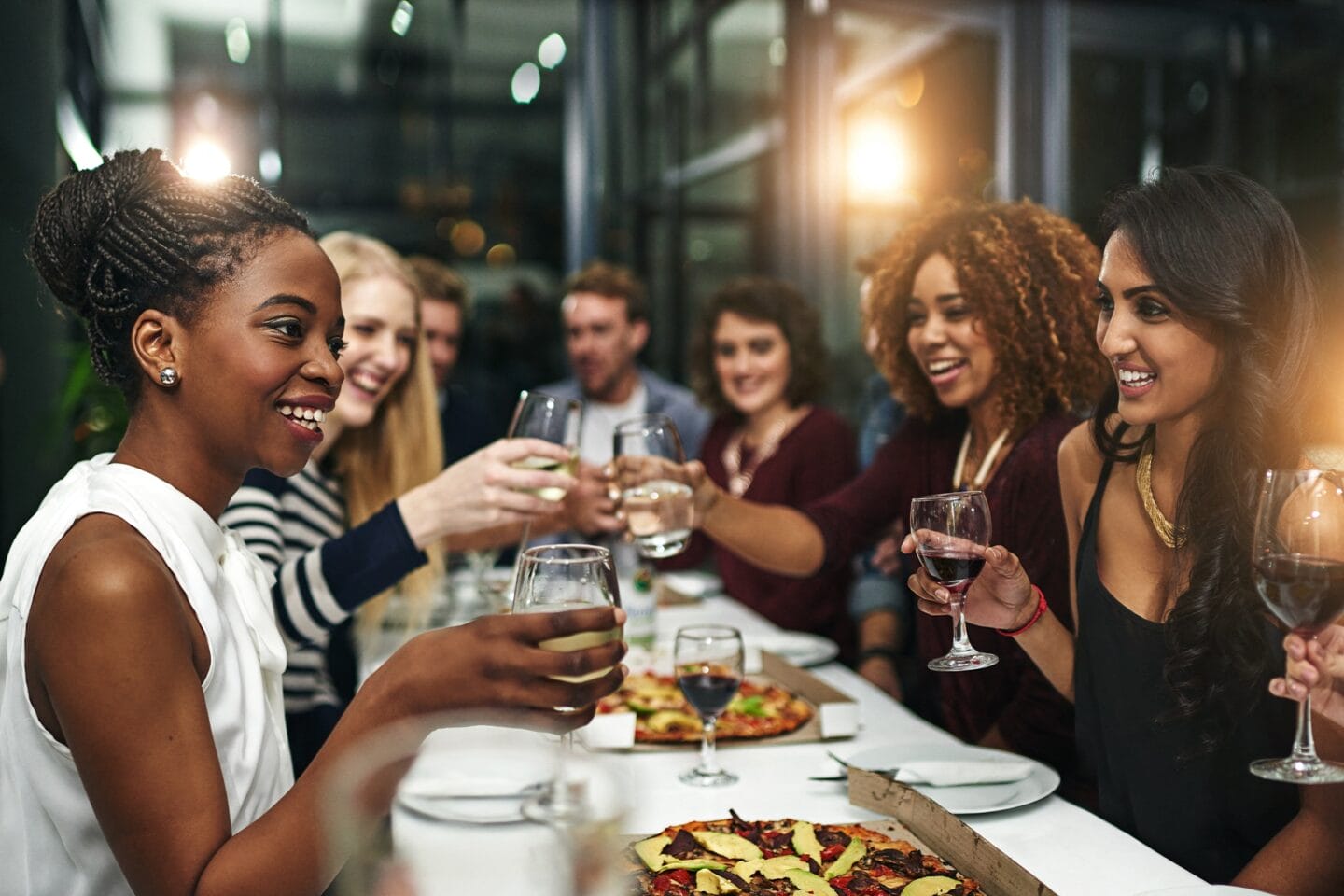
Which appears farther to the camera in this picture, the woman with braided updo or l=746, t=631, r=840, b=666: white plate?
l=746, t=631, r=840, b=666: white plate

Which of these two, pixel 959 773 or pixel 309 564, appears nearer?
pixel 959 773

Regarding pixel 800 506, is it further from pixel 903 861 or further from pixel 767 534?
pixel 903 861

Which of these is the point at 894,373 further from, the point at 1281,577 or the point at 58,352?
the point at 58,352

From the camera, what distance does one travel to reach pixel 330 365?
1187mm

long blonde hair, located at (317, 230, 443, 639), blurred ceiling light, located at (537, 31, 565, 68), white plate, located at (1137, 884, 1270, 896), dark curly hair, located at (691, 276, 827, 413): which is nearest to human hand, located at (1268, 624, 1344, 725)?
white plate, located at (1137, 884, 1270, 896)

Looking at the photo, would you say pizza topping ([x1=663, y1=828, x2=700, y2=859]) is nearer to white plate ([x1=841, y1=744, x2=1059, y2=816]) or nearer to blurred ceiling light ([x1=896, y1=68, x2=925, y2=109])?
white plate ([x1=841, y1=744, x2=1059, y2=816])

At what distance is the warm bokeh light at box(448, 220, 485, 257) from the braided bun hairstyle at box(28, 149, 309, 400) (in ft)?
19.5

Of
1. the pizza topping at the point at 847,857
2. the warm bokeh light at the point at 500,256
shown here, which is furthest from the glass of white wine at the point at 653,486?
the warm bokeh light at the point at 500,256

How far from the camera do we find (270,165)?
591cm

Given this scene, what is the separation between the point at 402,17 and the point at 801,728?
6460mm

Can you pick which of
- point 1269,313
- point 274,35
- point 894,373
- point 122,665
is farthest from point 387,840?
point 274,35

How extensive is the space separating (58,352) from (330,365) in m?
2.31

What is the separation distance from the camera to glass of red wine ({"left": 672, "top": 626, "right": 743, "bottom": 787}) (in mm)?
1539

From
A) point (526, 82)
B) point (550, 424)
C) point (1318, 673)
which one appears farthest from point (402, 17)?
point (1318, 673)
